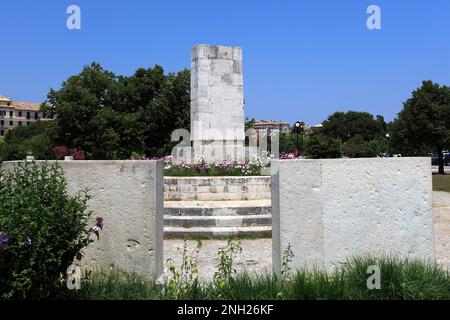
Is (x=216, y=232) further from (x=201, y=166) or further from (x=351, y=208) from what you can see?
(x=351, y=208)

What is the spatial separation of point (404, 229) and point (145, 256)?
3133mm

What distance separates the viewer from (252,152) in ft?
56.0

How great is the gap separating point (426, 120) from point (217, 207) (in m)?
33.3

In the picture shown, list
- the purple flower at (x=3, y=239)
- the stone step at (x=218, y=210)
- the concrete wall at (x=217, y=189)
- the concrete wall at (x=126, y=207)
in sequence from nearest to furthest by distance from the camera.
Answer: the purple flower at (x=3, y=239) < the concrete wall at (x=126, y=207) < the stone step at (x=218, y=210) < the concrete wall at (x=217, y=189)

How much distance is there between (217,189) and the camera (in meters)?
13.2

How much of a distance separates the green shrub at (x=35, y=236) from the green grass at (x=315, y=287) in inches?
25.1

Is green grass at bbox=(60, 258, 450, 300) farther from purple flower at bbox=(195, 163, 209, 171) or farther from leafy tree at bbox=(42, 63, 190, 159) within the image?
leafy tree at bbox=(42, 63, 190, 159)

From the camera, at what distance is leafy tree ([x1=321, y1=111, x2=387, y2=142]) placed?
93.6m

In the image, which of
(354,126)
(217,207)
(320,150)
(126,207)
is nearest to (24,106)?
(354,126)

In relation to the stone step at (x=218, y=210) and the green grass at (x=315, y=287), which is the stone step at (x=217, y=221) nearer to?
the stone step at (x=218, y=210)

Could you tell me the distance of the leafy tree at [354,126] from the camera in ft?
307

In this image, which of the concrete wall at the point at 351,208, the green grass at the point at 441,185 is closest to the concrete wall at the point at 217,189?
the concrete wall at the point at 351,208
